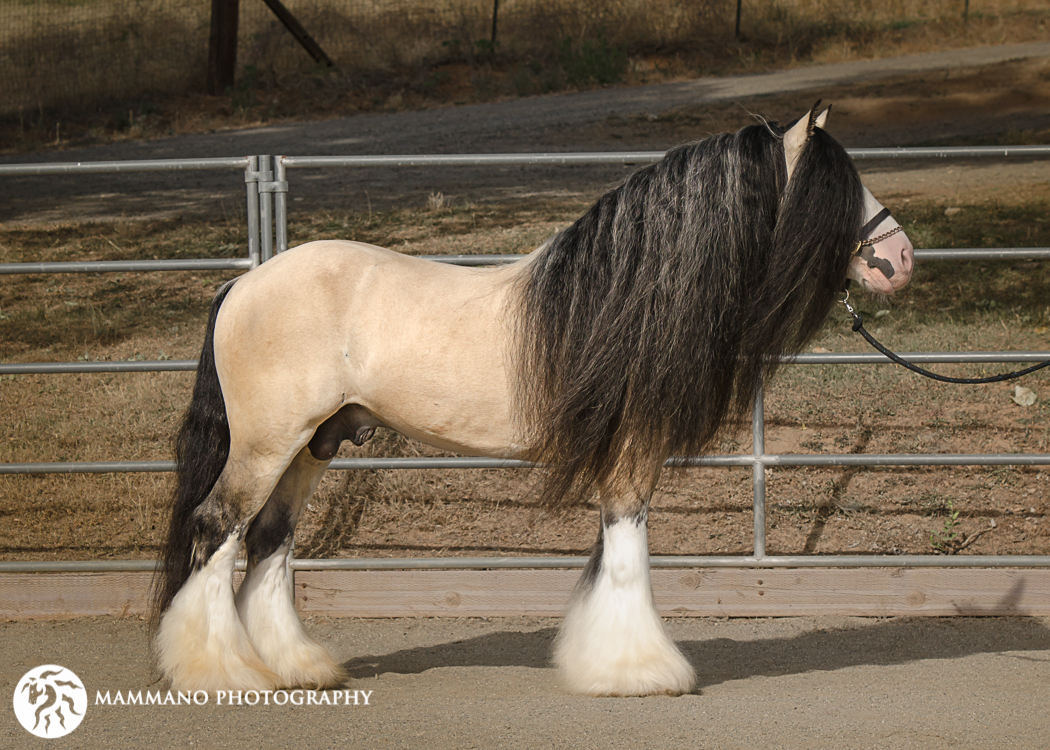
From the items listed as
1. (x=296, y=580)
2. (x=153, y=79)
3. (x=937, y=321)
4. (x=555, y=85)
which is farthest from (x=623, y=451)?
(x=153, y=79)

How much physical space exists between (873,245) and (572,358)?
1.03 metres

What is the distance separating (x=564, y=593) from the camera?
465 centimetres

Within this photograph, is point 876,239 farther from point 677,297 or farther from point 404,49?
point 404,49

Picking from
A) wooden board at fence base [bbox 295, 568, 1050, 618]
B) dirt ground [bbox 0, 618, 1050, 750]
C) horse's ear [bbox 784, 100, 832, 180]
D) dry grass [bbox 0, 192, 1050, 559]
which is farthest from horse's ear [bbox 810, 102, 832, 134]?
dry grass [bbox 0, 192, 1050, 559]

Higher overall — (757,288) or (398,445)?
(757,288)

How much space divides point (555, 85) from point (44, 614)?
13240mm

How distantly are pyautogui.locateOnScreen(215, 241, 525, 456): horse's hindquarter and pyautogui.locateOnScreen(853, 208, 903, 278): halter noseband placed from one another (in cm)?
116

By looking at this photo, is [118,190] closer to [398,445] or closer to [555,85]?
[398,445]

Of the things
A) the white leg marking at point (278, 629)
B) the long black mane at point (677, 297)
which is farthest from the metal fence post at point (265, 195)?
the long black mane at point (677, 297)

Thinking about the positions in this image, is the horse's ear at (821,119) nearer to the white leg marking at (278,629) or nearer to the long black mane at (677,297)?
the long black mane at (677,297)

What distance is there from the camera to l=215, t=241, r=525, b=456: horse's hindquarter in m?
3.38

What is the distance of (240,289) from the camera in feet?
11.6

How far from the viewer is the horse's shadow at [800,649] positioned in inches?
159

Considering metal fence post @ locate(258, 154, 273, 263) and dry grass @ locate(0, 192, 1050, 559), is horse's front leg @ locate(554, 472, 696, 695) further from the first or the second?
metal fence post @ locate(258, 154, 273, 263)
